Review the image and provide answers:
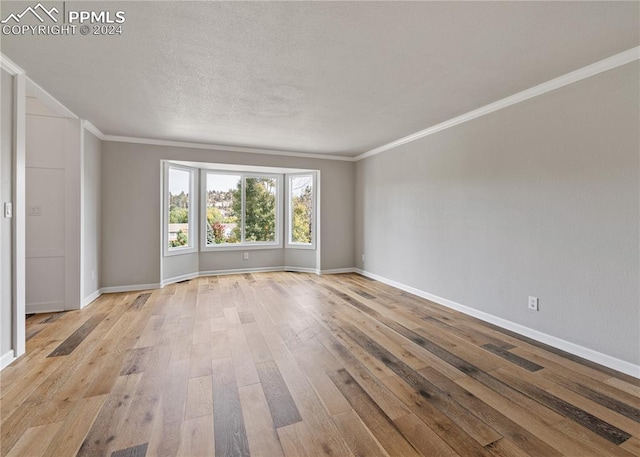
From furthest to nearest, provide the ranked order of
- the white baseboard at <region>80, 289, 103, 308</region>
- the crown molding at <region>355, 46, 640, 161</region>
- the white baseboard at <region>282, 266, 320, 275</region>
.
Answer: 1. the white baseboard at <region>282, 266, 320, 275</region>
2. the white baseboard at <region>80, 289, 103, 308</region>
3. the crown molding at <region>355, 46, 640, 161</region>

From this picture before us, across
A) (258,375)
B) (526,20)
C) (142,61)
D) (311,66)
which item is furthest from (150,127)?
(526,20)

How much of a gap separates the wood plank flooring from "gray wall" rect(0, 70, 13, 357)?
0.32m

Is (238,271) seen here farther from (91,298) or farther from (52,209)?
(52,209)

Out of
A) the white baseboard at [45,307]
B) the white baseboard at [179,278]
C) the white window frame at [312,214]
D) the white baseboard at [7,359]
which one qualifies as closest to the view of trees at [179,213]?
the white baseboard at [179,278]

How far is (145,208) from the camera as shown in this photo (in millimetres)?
4703

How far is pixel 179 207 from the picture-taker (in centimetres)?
537

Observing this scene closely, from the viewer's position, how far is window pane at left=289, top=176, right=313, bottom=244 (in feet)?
20.5

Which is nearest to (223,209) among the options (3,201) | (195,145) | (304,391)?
(195,145)

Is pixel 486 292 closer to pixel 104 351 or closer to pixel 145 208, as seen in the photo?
pixel 104 351

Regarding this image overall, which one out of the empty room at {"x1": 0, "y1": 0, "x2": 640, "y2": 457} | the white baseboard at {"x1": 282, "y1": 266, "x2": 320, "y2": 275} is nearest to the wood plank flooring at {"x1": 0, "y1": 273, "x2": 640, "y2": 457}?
the empty room at {"x1": 0, "y1": 0, "x2": 640, "y2": 457}

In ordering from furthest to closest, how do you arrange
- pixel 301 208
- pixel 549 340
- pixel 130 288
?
pixel 301 208 < pixel 130 288 < pixel 549 340

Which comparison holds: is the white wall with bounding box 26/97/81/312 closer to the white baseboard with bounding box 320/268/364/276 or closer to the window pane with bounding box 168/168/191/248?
the window pane with bounding box 168/168/191/248

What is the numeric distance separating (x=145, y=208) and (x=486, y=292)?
5056mm

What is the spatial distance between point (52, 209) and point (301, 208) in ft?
13.1
